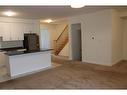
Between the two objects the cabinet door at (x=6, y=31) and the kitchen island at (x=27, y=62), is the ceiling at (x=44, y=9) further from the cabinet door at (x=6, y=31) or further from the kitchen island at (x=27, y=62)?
the kitchen island at (x=27, y=62)

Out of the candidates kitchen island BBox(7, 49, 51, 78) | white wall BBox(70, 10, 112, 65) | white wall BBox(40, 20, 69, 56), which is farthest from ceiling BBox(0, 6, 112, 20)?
A: white wall BBox(40, 20, 69, 56)

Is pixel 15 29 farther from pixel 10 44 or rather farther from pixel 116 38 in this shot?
pixel 116 38

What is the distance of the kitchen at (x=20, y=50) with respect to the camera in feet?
15.7

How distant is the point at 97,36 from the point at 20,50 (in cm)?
393

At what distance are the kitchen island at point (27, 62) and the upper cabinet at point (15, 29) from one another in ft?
6.52

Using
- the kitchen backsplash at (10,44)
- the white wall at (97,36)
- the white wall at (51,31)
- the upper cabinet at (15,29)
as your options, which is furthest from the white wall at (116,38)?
the white wall at (51,31)

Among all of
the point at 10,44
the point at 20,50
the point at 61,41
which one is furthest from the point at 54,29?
the point at 20,50

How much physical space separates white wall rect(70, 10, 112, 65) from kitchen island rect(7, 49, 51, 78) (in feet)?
6.87

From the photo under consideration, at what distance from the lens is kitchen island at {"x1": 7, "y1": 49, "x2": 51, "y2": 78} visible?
15.5ft

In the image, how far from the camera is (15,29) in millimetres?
6934

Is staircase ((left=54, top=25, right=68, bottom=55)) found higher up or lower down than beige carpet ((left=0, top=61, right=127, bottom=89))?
higher up

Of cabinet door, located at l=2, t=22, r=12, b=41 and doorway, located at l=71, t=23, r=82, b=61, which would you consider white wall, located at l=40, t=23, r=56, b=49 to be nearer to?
doorway, located at l=71, t=23, r=82, b=61

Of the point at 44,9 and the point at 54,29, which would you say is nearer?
the point at 44,9

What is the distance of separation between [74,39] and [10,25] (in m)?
3.55
